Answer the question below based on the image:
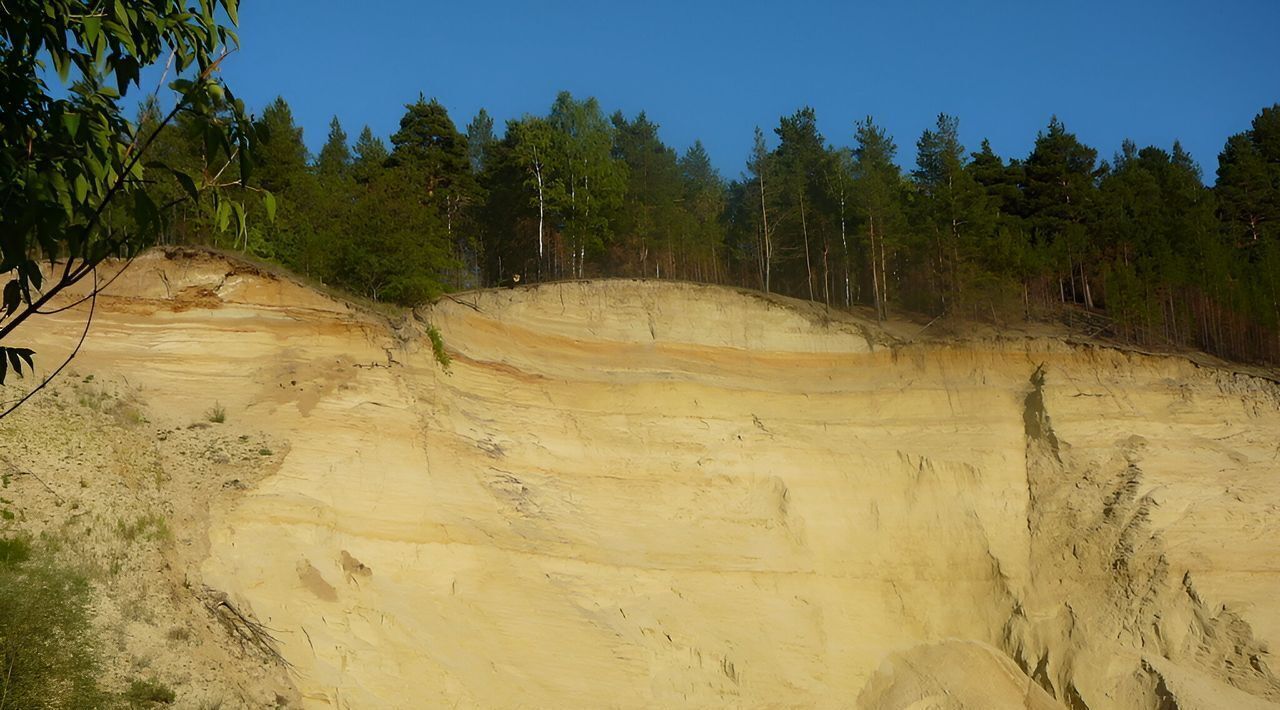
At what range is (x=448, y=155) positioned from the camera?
4138cm

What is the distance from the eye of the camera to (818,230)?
133 ft

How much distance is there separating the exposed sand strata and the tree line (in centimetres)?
796

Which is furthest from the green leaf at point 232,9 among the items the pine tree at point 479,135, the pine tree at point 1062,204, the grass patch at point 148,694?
the pine tree at point 479,135

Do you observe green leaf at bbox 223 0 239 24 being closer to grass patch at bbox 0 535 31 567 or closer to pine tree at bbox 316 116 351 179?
grass patch at bbox 0 535 31 567

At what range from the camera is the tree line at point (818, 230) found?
104 feet

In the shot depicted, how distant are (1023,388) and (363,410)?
13.5 m

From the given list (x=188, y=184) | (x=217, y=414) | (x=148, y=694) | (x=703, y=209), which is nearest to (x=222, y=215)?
(x=188, y=184)

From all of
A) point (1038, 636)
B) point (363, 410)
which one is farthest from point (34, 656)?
point (1038, 636)

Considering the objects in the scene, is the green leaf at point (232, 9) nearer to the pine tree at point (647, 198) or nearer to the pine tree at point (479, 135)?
the pine tree at point (647, 198)

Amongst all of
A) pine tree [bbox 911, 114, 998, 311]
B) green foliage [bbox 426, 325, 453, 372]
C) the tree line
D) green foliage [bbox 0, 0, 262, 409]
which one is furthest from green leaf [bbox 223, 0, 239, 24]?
pine tree [bbox 911, 114, 998, 311]

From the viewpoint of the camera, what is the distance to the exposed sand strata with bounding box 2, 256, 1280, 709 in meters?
16.6

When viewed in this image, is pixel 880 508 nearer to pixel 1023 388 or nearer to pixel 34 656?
pixel 1023 388

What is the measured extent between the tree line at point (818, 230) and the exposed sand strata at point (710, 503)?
313 inches

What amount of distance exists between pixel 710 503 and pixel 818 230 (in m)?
22.2
